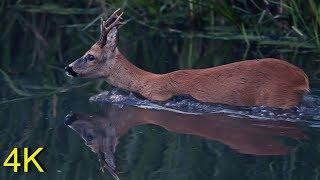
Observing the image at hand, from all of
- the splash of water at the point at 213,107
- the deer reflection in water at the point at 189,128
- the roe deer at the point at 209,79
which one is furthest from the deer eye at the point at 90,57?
the deer reflection in water at the point at 189,128

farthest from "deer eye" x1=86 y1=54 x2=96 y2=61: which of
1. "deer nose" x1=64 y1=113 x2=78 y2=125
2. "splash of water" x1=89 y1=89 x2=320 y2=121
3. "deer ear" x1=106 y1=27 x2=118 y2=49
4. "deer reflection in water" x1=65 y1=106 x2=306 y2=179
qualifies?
"deer nose" x1=64 y1=113 x2=78 y2=125

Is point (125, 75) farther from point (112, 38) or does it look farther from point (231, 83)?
point (231, 83)

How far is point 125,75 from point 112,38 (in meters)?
0.28

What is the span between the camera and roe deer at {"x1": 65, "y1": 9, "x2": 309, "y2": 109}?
20.4 feet

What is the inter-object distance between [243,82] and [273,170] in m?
1.56

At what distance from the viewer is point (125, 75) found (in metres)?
6.84

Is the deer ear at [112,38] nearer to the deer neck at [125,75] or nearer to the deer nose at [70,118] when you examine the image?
the deer neck at [125,75]

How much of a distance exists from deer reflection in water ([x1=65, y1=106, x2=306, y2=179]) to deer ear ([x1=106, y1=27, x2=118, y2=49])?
1.62ft

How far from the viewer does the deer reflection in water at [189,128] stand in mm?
5355

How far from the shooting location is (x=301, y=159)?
5.08m

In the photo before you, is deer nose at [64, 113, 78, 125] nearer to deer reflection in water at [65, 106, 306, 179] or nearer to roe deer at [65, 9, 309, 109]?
deer reflection in water at [65, 106, 306, 179]

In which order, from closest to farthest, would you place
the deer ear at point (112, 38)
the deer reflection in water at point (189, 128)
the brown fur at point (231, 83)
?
the deer reflection in water at point (189, 128)
the brown fur at point (231, 83)
the deer ear at point (112, 38)

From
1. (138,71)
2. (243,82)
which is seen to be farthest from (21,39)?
(243,82)

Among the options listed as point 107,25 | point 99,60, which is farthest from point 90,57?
point 107,25
